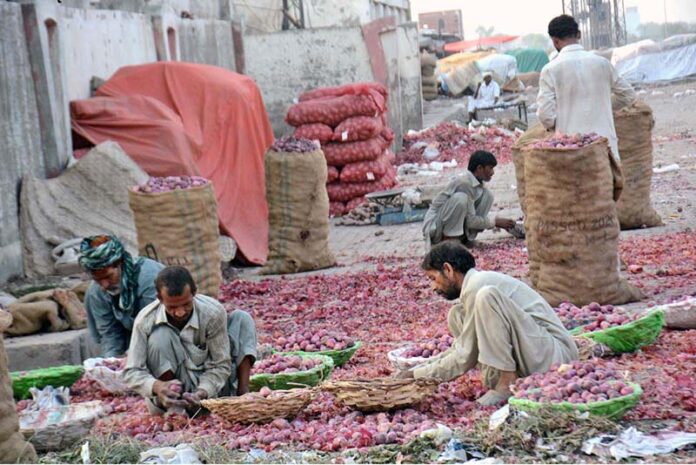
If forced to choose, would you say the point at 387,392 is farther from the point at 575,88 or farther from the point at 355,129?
the point at 355,129

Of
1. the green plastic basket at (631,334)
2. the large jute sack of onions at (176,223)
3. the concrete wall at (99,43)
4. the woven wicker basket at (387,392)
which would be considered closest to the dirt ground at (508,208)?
the large jute sack of onions at (176,223)

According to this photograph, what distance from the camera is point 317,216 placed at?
41.9ft

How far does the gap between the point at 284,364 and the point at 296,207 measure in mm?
5710

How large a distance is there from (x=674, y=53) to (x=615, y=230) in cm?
3645

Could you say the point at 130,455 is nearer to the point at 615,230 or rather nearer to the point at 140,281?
the point at 140,281

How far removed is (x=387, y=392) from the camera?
609 cm

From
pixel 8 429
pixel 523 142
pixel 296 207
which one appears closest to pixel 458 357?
pixel 8 429

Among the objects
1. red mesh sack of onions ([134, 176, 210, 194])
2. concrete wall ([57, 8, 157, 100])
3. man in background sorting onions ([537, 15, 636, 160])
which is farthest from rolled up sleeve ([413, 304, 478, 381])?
concrete wall ([57, 8, 157, 100])

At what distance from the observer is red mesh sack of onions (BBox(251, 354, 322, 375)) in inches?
278

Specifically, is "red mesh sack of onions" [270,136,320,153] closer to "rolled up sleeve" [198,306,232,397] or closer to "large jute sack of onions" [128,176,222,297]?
"large jute sack of onions" [128,176,222,297]

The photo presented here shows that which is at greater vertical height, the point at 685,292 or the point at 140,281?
the point at 140,281

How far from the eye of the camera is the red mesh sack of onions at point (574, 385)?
5559 mm

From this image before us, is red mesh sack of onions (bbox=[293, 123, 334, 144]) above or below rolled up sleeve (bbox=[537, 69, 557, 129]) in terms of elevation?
below

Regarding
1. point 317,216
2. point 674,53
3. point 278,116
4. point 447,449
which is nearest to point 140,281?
point 447,449
